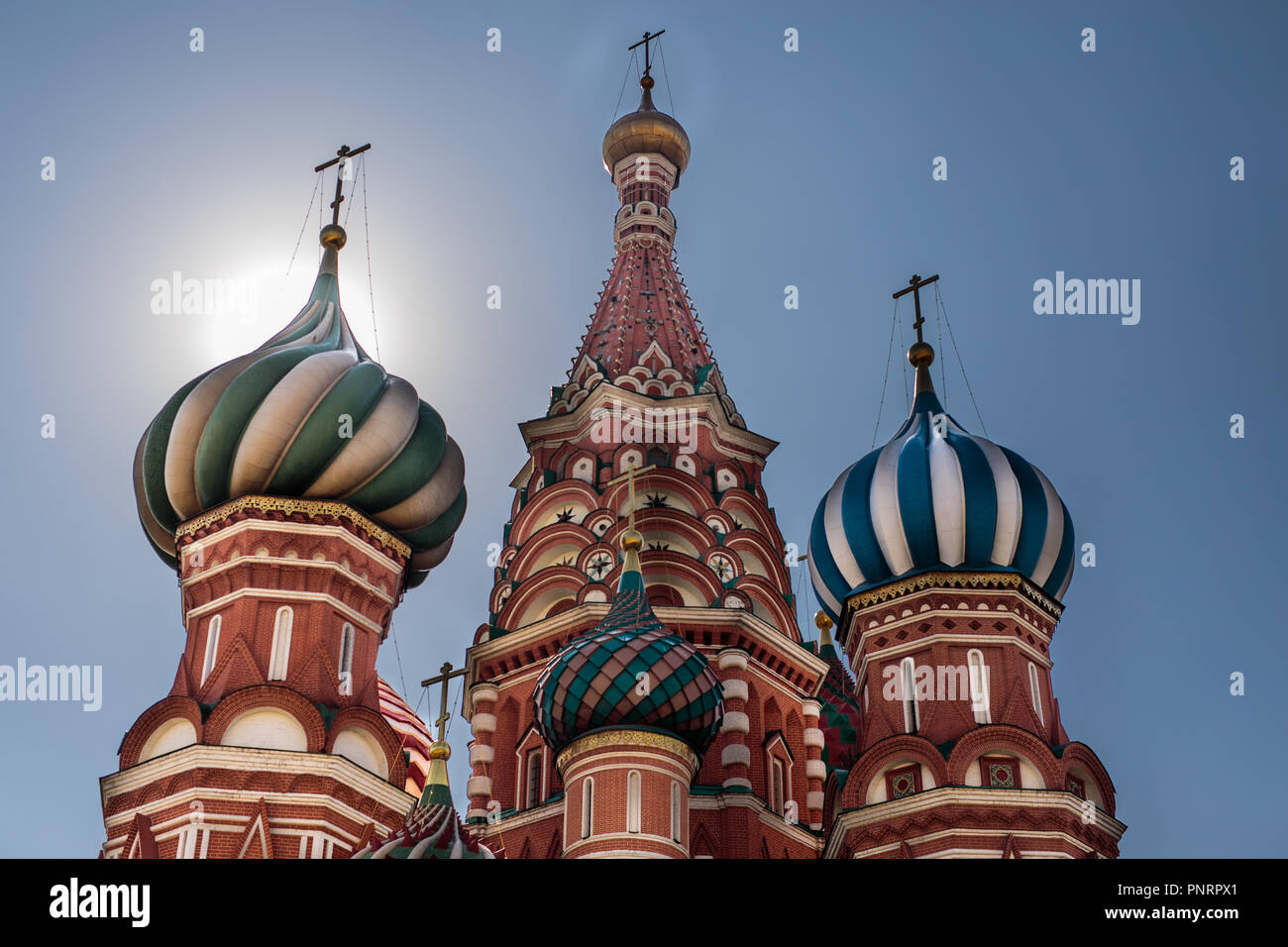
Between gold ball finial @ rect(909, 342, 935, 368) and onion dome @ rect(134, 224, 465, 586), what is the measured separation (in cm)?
571

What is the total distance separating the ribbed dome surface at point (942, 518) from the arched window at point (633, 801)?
13.0 feet

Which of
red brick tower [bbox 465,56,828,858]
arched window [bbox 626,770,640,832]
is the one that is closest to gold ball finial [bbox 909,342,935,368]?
red brick tower [bbox 465,56,828,858]

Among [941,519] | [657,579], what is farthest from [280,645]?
[941,519]

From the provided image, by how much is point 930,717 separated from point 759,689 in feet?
8.38

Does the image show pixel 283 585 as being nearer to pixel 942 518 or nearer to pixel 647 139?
pixel 942 518

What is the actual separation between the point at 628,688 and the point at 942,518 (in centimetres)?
416

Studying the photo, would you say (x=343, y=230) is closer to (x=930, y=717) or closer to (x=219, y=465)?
(x=219, y=465)

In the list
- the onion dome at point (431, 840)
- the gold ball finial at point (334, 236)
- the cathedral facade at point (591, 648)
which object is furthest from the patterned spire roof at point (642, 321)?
the onion dome at point (431, 840)

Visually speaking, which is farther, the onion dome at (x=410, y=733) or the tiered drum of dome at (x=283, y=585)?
the onion dome at (x=410, y=733)

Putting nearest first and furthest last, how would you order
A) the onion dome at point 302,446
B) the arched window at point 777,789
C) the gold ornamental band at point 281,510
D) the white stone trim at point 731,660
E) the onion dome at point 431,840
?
1. the onion dome at point 431,840
2. the gold ornamental band at point 281,510
3. the onion dome at point 302,446
4. the arched window at point 777,789
5. the white stone trim at point 731,660

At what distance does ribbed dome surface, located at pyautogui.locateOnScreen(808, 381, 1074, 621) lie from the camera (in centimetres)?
1808

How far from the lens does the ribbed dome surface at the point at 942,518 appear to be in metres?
18.1

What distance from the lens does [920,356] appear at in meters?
20.6

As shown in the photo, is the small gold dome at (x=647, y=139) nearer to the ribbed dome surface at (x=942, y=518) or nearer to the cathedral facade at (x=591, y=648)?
the cathedral facade at (x=591, y=648)
